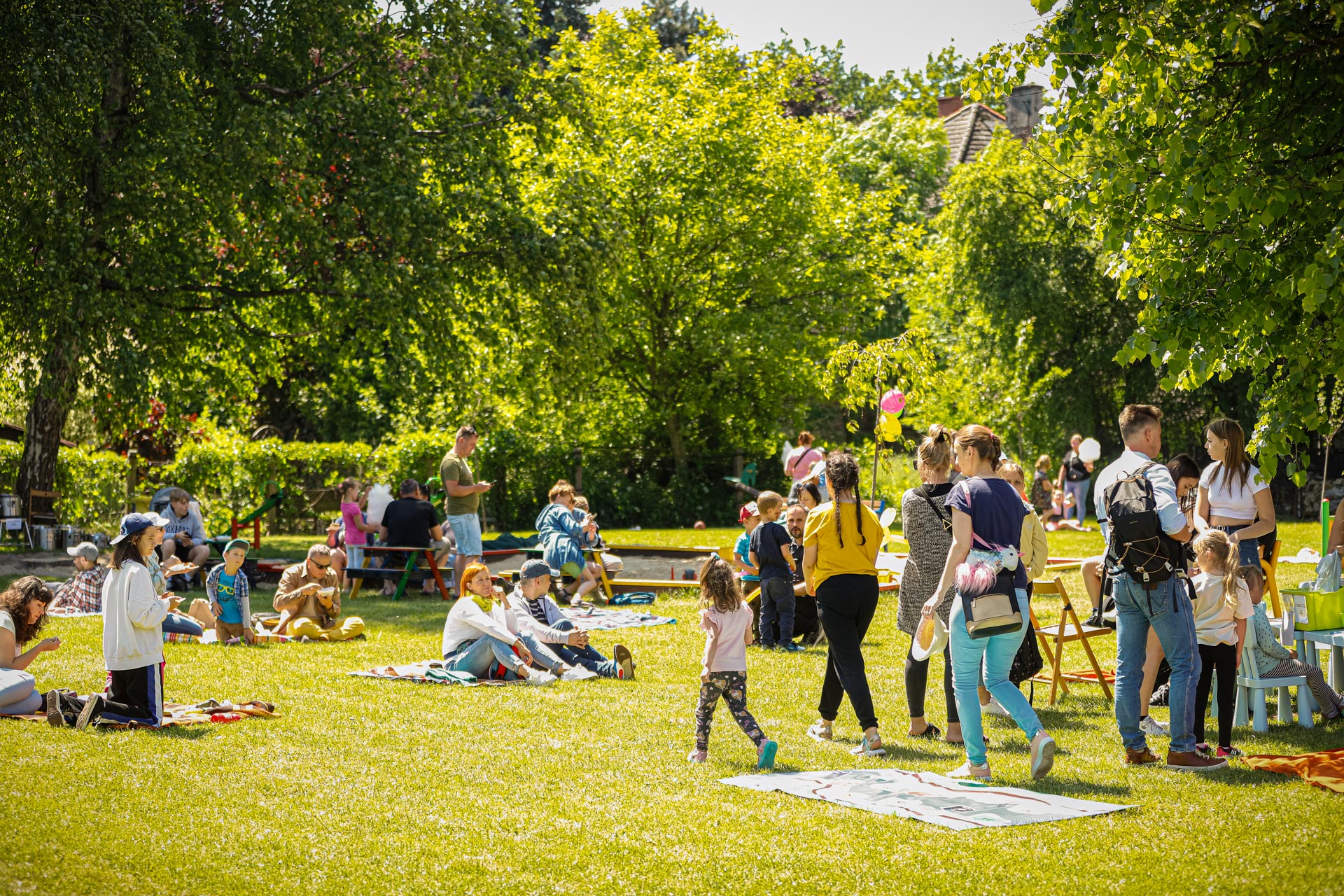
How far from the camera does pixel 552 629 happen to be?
10266 millimetres

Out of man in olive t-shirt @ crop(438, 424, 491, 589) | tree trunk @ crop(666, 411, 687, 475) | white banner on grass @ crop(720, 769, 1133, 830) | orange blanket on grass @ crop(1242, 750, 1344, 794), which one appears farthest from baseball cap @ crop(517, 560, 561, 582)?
tree trunk @ crop(666, 411, 687, 475)

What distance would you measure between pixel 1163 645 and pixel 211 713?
19.7 feet

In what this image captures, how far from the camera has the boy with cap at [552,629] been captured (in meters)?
10.1

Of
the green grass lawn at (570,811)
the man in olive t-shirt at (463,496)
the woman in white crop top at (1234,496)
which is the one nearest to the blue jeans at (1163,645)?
the green grass lawn at (570,811)

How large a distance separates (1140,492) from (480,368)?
70.1ft

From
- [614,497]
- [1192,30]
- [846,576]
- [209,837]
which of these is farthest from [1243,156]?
[614,497]

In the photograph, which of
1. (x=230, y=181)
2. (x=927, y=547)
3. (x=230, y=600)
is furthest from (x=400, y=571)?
(x=927, y=547)

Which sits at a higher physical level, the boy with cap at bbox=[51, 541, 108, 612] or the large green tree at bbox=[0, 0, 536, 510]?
the large green tree at bbox=[0, 0, 536, 510]

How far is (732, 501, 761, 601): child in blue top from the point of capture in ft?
40.5

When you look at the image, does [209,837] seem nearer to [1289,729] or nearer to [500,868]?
[500,868]

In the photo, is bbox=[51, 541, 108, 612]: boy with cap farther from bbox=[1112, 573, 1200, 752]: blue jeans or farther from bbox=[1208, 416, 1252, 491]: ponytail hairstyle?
bbox=[1208, 416, 1252, 491]: ponytail hairstyle

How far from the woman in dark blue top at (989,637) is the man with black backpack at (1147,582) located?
678mm

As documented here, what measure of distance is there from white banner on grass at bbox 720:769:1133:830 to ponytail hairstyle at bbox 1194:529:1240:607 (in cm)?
197

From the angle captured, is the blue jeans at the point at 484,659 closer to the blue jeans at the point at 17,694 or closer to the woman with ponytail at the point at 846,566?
the blue jeans at the point at 17,694
